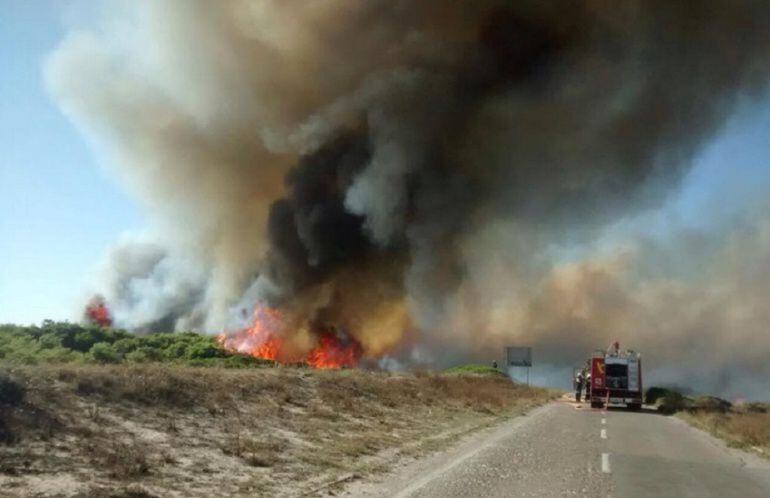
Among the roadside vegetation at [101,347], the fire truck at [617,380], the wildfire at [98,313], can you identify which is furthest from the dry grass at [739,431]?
the wildfire at [98,313]

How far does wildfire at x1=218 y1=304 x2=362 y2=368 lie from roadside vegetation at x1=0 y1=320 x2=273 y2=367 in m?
3.57

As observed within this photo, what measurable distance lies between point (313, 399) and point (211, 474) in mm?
9422

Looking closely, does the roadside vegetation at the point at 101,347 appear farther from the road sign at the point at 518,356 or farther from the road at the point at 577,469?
the road sign at the point at 518,356

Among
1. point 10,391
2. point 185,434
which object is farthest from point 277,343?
point 10,391

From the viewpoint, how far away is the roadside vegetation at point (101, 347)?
19094mm

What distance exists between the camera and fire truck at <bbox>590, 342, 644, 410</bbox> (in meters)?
38.2

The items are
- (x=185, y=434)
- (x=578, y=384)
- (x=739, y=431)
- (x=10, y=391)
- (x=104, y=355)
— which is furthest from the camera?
(x=578, y=384)

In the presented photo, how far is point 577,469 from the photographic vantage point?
13367 millimetres

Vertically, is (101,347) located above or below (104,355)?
above

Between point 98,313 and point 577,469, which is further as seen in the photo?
point 98,313

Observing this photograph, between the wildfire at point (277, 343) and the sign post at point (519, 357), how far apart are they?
19.5 meters

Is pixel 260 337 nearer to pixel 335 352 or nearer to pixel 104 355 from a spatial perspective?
pixel 335 352

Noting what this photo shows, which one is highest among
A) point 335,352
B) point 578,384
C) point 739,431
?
point 335,352

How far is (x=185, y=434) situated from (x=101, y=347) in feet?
37.5
